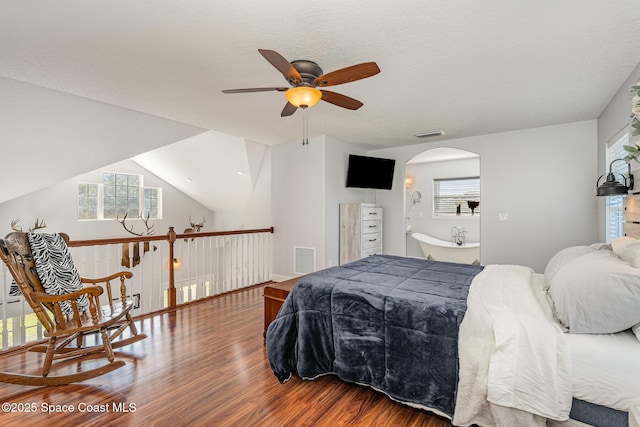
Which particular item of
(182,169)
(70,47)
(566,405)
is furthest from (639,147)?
(182,169)

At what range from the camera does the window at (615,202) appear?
3051 millimetres

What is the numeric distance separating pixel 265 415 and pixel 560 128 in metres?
4.88

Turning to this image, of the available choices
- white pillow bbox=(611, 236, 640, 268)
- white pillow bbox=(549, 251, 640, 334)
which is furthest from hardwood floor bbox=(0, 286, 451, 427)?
white pillow bbox=(611, 236, 640, 268)

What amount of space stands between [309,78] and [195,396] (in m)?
2.45

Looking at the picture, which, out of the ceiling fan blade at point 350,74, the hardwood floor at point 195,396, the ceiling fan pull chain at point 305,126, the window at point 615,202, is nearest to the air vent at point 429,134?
the ceiling fan pull chain at point 305,126

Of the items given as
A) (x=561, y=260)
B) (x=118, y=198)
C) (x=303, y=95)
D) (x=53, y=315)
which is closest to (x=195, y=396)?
(x=53, y=315)

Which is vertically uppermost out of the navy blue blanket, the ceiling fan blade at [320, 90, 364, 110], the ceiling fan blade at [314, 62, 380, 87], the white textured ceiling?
the white textured ceiling

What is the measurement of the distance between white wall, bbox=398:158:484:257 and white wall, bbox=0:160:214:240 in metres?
5.66

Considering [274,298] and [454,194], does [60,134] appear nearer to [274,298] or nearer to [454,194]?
[274,298]

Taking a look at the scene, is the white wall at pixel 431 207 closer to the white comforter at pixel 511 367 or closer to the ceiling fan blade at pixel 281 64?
the white comforter at pixel 511 367

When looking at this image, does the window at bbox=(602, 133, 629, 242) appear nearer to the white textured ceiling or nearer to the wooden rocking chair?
the white textured ceiling

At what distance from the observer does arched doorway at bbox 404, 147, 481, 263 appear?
6.34 m

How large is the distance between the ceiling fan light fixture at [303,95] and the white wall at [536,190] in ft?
11.5

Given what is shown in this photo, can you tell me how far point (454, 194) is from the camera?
678cm
